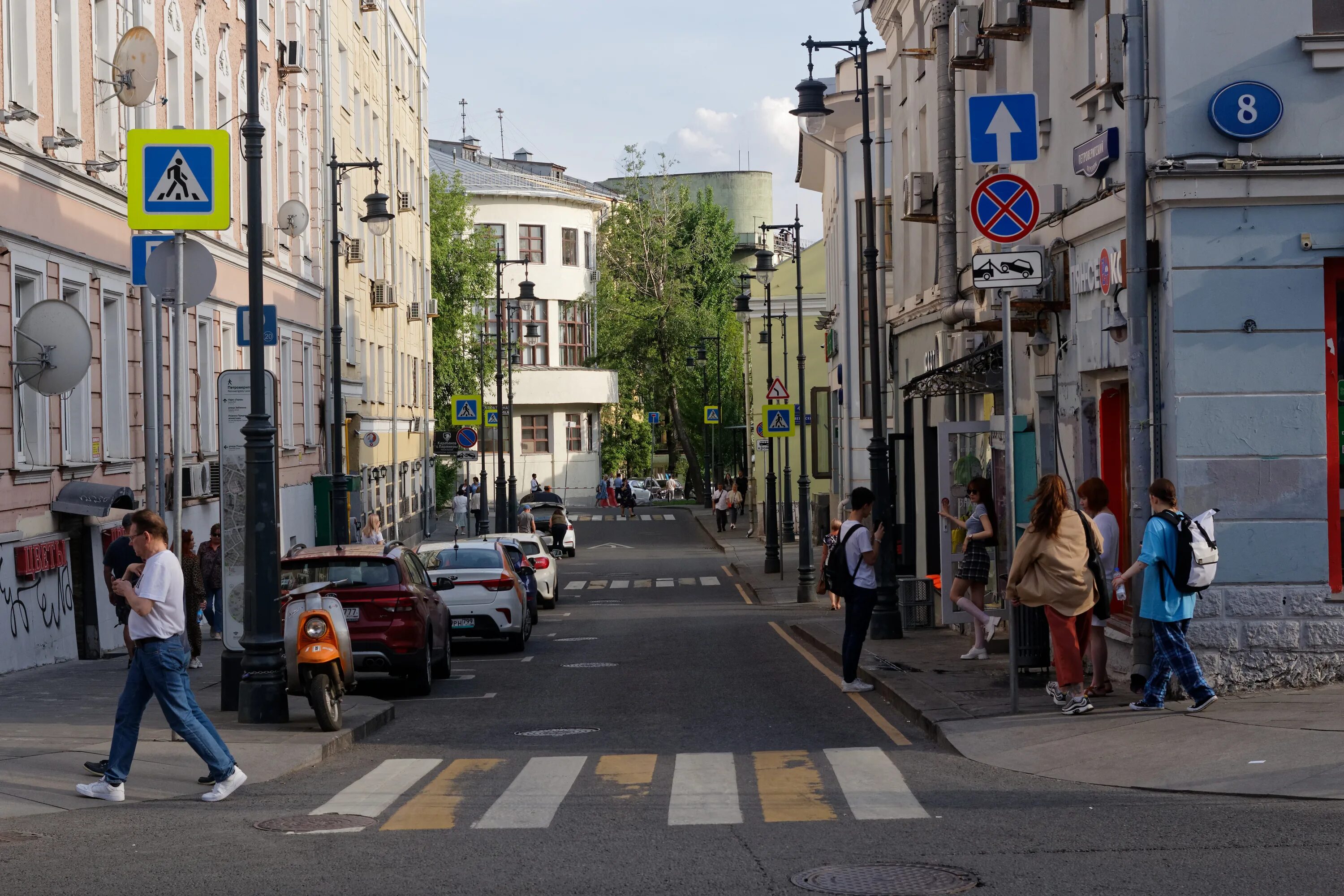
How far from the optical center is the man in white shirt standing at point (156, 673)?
384 inches

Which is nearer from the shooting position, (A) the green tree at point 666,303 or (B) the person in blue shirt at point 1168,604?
(B) the person in blue shirt at point 1168,604

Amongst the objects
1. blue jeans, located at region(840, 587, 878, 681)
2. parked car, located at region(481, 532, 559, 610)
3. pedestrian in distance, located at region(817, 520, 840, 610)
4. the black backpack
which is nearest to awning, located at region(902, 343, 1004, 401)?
pedestrian in distance, located at region(817, 520, 840, 610)

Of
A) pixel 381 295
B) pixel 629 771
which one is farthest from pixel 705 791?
pixel 381 295

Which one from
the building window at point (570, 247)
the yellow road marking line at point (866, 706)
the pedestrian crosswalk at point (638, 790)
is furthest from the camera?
the building window at point (570, 247)

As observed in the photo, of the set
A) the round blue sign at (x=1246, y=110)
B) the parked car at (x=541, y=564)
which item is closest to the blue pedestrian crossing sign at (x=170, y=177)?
the round blue sign at (x=1246, y=110)

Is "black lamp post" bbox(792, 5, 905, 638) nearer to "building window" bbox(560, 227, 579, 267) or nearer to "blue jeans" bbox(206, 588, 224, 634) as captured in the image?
"blue jeans" bbox(206, 588, 224, 634)

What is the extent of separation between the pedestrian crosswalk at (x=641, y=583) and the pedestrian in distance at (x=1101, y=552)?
26.0 m

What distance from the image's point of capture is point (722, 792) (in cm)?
987

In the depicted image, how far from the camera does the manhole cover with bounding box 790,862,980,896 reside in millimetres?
6996

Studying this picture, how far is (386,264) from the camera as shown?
167 feet

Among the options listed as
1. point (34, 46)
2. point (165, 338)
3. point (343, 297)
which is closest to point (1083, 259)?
point (34, 46)

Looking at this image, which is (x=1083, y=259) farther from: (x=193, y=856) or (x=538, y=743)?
(x=193, y=856)

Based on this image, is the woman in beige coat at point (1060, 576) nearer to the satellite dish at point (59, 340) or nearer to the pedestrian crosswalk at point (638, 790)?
the pedestrian crosswalk at point (638, 790)

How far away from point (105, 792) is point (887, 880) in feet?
16.1
